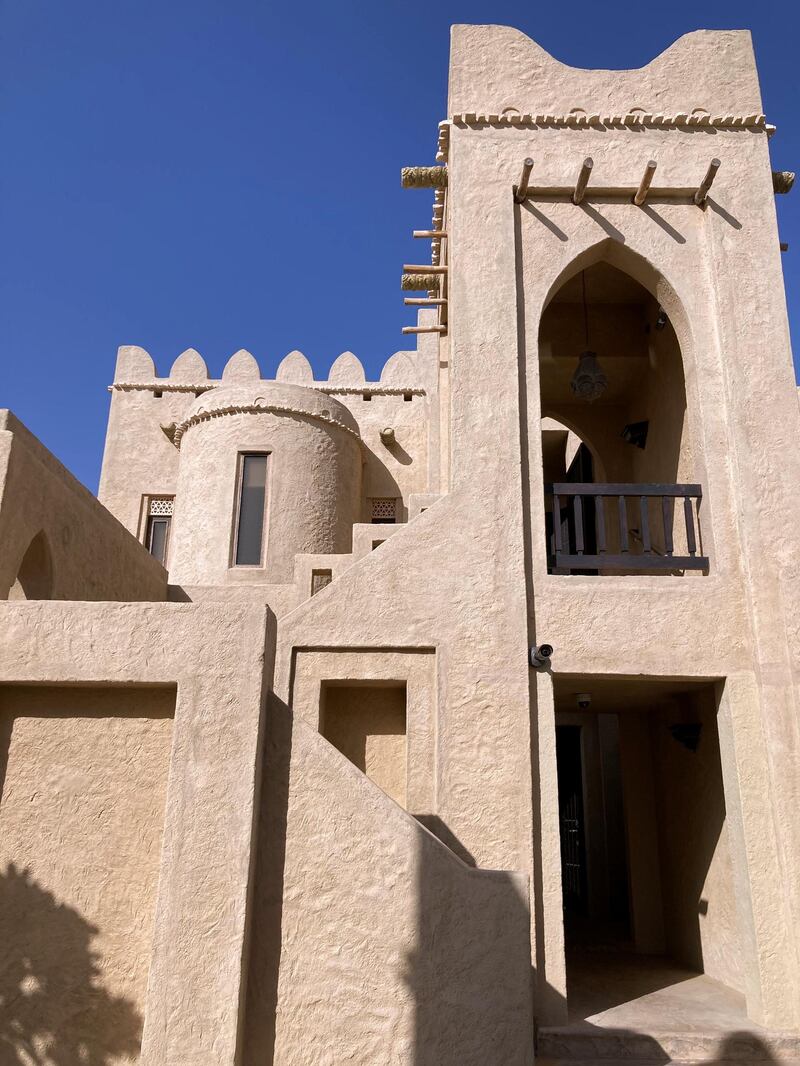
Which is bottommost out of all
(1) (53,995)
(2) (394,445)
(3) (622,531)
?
(1) (53,995)

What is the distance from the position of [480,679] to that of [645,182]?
533 cm

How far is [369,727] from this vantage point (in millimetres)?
7520

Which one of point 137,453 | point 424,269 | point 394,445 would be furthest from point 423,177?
point 137,453

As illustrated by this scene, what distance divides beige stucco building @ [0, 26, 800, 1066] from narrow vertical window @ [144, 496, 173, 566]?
279cm

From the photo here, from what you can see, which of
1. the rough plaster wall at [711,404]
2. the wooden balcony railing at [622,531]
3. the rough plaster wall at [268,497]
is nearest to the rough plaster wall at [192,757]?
the rough plaster wall at [711,404]

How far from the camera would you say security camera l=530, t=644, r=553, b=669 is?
716 cm

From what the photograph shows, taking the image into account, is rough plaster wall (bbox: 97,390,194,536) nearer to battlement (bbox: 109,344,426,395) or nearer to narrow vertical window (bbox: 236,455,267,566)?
battlement (bbox: 109,344,426,395)

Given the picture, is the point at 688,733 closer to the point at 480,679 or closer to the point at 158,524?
the point at 480,679

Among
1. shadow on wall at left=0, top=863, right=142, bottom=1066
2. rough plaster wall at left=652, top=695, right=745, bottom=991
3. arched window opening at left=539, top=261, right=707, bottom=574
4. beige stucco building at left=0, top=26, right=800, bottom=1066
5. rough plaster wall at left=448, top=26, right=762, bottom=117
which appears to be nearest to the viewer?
shadow on wall at left=0, top=863, right=142, bottom=1066

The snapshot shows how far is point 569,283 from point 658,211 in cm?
194

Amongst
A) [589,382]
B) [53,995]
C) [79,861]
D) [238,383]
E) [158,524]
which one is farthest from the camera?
[158,524]

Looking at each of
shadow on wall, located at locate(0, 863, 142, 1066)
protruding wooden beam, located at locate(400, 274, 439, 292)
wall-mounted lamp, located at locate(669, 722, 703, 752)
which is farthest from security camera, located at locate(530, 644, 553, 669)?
protruding wooden beam, located at locate(400, 274, 439, 292)

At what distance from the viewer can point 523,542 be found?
24.8ft

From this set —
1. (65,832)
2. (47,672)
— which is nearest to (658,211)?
(47,672)
